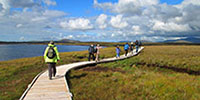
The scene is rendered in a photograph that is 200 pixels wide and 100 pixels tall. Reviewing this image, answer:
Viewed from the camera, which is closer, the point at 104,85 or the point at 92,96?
the point at 92,96

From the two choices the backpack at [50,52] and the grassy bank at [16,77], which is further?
the backpack at [50,52]

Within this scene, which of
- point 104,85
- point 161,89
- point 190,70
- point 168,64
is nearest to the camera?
point 161,89

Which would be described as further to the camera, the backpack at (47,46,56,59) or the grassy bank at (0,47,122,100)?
the backpack at (47,46,56,59)

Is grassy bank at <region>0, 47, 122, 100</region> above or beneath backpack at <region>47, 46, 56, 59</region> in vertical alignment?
beneath

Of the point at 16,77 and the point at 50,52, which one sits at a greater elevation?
the point at 50,52

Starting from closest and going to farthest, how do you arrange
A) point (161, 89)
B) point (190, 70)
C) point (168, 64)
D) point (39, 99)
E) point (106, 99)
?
point (39, 99), point (106, 99), point (161, 89), point (190, 70), point (168, 64)

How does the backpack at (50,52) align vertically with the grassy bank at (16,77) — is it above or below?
above

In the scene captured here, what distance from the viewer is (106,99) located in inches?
325

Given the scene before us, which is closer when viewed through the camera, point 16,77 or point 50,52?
point 50,52

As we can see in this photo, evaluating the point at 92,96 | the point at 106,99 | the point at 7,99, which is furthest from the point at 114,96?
the point at 7,99

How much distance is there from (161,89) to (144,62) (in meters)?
16.5

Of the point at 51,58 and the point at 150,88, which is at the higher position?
the point at 51,58

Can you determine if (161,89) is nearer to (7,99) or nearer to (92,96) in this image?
(92,96)

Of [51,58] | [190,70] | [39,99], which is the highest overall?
[51,58]
